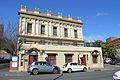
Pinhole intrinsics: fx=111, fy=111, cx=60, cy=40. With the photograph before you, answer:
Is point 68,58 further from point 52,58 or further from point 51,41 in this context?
point 51,41

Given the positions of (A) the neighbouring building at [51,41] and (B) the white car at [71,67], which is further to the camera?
(A) the neighbouring building at [51,41]

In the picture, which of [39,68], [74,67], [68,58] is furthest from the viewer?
[68,58]

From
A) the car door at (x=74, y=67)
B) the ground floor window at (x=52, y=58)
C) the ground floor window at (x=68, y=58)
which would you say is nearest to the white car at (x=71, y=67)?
the car door at (x=74, y=67)

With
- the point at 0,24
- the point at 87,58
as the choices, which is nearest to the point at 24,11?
the point at 0,24

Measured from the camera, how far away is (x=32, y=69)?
50.0 feet

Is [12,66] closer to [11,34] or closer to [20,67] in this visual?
[20,67]

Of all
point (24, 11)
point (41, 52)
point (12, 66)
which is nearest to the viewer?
point (12, 66)

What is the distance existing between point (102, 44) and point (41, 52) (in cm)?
3072

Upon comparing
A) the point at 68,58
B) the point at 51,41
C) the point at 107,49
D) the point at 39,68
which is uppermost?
the point at 51,41

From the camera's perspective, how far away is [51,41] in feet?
88.8

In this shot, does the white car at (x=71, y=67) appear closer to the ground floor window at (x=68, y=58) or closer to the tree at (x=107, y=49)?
the ground floor window at (x=68, y=58)

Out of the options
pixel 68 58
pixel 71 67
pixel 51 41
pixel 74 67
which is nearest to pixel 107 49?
pixel 68 58

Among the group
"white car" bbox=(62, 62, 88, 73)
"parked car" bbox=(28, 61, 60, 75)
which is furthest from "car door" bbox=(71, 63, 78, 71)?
"parked car" bbox=(28, 61, 60, 75)

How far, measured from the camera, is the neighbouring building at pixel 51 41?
20.2 meters
